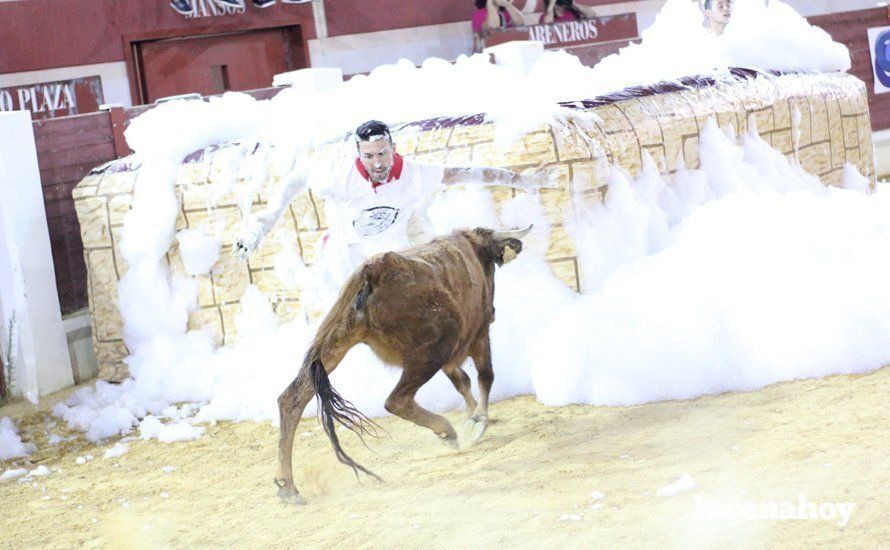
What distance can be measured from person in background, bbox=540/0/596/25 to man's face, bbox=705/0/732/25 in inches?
173

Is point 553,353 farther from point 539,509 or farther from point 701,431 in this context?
point 539,509

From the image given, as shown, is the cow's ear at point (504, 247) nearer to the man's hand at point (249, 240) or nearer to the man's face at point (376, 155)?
the man's face at point (376, 155)

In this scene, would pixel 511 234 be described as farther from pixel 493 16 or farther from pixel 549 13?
pixel 549 13

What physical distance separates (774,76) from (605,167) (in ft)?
7.04

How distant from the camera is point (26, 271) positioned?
6.55 metres

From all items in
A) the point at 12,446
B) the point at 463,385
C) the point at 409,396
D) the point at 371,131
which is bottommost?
the point at 12,446

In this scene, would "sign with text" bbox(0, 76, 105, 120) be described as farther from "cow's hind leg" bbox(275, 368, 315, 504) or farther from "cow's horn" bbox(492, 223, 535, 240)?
"cow's hind leg" bbox(275, 368, 315, 504)

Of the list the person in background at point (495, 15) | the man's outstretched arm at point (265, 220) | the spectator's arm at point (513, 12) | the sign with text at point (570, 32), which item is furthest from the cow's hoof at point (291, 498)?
the spectator's arm at point (513, 12)

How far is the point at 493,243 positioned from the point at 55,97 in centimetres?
654

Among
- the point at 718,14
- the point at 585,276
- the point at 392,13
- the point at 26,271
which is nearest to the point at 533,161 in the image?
the point at 585,276

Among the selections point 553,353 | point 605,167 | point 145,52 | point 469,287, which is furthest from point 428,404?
point 145,52

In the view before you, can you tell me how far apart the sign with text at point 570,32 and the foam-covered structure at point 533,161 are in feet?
14.3

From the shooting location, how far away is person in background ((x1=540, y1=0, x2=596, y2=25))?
1198cm

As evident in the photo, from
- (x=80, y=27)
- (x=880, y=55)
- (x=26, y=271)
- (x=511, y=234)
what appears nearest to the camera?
(x=511, y=234)
